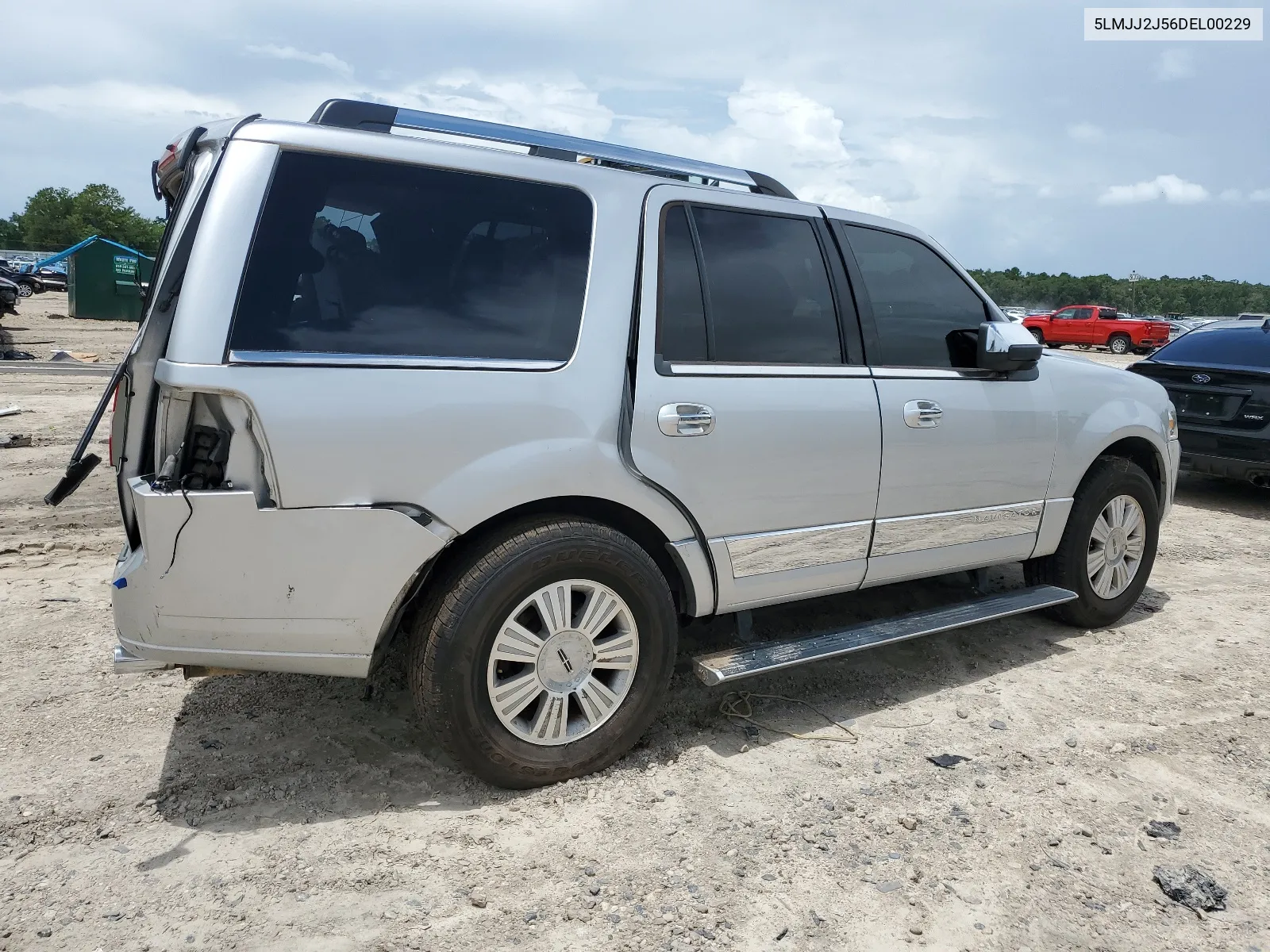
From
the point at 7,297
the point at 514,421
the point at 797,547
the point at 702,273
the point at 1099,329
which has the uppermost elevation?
the point at 1099,329

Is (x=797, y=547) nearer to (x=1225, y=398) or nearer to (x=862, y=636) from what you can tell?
(x=862, y=636)

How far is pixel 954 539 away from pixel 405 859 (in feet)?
8.62

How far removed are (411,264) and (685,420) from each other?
1.04m

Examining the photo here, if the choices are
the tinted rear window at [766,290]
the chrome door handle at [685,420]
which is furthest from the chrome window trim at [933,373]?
the chrome door handle at [685,420]

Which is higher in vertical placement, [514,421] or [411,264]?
[411,264]

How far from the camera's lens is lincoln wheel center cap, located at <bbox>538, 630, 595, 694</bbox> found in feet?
10.0

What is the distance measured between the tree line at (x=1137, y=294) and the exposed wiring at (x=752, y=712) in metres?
54.5

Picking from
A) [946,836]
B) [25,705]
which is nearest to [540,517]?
[946,836]

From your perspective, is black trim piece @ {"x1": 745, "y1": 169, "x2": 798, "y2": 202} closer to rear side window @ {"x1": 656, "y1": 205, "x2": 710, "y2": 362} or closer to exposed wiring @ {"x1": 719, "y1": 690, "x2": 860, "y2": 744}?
rear side window @ {"x1": 656, "y1": 205, "x2": 710, "y2": 362}

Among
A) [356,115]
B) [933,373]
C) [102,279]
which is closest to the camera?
[356,115]

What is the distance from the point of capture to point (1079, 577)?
4.68 m

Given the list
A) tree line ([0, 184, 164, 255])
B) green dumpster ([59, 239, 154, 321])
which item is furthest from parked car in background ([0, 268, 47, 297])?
tree line ([0, 184, 164, 255])

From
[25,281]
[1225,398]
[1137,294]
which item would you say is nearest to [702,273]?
[1225,398]

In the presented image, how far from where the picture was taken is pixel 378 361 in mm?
2744
